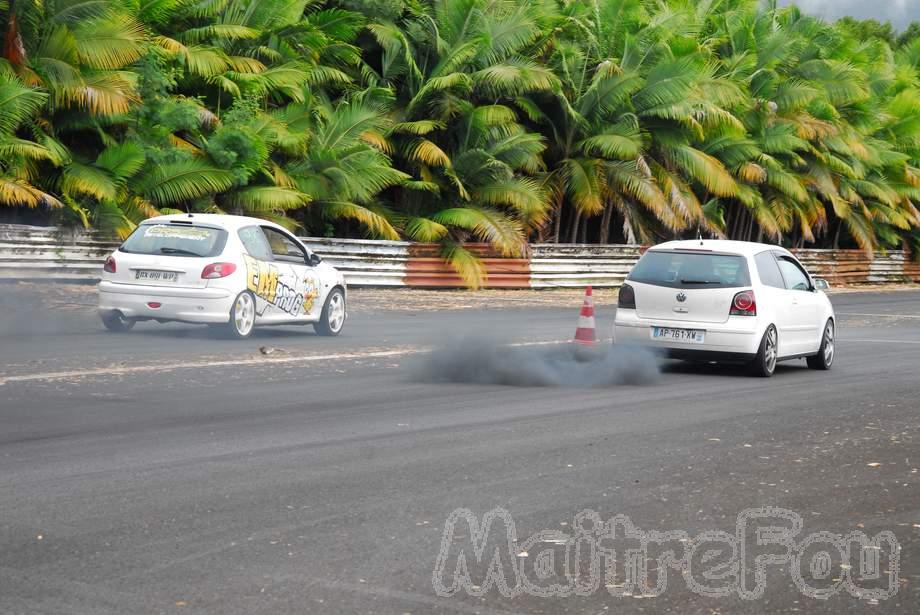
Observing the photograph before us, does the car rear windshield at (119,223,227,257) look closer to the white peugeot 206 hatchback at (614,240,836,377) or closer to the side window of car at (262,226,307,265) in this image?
the side window of car at (262,226,307,265)

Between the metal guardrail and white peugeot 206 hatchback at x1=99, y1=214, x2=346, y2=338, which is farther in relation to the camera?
the metal guardrail

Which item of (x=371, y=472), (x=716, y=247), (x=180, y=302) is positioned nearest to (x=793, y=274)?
(x=716, y=247)

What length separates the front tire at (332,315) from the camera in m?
17.7

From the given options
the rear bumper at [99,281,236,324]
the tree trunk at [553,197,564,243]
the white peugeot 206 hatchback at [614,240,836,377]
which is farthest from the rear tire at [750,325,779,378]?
the tree trunk at [553,197,564,243]

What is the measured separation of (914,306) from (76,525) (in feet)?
96.5

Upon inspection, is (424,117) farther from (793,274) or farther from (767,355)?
(767,355)

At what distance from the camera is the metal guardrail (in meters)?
23.8

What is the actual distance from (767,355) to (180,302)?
6.69 m

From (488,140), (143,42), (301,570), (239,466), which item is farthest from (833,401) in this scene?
(488,140)

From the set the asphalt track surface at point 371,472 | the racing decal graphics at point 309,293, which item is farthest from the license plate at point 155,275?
the racing decal graphics at point 309,293

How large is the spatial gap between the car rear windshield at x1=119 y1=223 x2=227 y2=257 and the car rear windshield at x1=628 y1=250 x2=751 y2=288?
502cm

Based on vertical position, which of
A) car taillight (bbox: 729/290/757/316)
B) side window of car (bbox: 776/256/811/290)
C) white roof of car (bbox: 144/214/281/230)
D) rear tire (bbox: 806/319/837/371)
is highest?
white roof of car (bbox: 144/214/281/230)

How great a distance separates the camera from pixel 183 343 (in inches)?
609

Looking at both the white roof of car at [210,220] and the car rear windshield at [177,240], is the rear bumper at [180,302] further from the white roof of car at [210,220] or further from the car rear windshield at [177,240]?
the white roof of car at [210,220]
